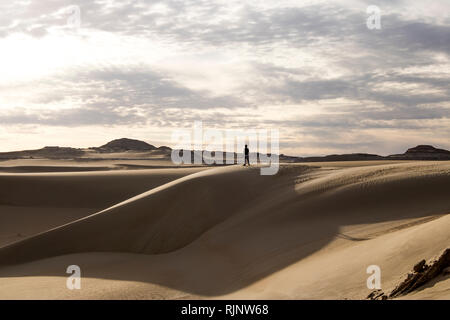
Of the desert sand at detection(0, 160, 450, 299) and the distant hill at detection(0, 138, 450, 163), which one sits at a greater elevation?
the distant hill at detection(0, 138, 450, 163)

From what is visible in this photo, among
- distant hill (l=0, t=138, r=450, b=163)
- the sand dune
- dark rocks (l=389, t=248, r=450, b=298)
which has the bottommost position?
dark rocks (l=389, t=248, r=450, b=298)

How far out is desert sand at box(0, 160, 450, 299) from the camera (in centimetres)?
746

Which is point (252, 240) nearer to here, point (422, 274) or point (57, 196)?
point (422, 274)

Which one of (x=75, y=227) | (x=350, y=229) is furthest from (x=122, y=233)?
(x=350, y=229)

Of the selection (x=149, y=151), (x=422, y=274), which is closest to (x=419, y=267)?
(x=422, y=274)

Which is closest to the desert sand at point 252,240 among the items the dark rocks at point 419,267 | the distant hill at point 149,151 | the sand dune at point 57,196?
the dark rocks at point 419,267

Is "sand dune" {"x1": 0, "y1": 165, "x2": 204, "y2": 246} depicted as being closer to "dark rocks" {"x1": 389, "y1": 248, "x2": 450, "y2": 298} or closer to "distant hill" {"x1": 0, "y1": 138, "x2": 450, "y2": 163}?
"dark rocks" {"x1": 389, "y1": 248, "x2": 450, "y2": 298}

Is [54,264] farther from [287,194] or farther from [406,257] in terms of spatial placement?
[406,257]

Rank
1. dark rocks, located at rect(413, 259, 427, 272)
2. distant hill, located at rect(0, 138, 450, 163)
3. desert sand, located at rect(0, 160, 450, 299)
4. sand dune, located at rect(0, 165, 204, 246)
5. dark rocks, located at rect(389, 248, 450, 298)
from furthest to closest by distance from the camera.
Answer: distant hill, located at rect(0, 138, 450, 163), sand dune, located at rect(0, 165, 204, 246), desert sand, located at rect(0, 160, 450, 299), dark rocks, located at rect(413, 259, 427, 272), dark rocks, located at rect(389, 248, 450, 298)

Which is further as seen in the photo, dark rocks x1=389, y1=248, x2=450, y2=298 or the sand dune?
the sand dune

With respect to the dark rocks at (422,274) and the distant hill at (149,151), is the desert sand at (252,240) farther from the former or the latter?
the distant hill at (149,151)

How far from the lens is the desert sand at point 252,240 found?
7.46m

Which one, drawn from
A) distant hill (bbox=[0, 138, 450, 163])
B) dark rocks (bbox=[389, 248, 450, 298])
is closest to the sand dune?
dark rocks (bbox=[389, 248, 450, 298])
